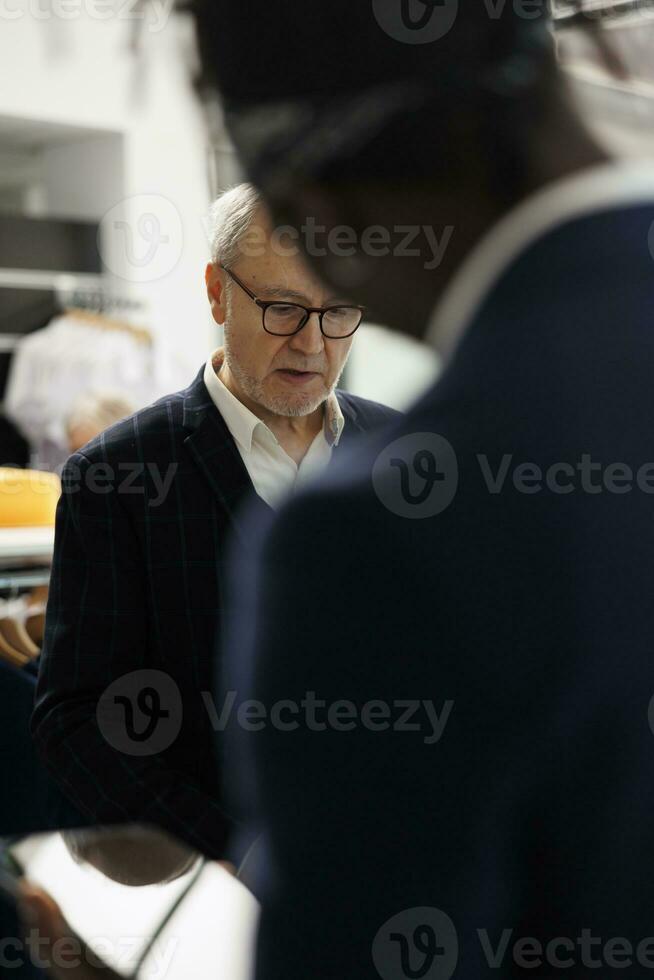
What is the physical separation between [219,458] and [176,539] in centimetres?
11

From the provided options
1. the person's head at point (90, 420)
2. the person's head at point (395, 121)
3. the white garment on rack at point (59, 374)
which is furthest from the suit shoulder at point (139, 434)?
the white garment on rack at point (59, 374)

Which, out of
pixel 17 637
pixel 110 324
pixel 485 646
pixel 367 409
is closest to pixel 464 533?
pixel 485 646

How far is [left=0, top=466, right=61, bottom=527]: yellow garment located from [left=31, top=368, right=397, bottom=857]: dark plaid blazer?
862mm

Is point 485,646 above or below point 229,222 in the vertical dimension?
below

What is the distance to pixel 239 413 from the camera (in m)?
1.46

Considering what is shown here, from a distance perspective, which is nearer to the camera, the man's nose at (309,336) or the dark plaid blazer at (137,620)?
the dark plaid blazer at (137,620)

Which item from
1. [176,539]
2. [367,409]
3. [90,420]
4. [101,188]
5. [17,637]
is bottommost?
[17,637]

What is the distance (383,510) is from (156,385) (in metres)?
4.52

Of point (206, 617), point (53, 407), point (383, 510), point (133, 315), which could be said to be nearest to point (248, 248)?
point (206, 617)

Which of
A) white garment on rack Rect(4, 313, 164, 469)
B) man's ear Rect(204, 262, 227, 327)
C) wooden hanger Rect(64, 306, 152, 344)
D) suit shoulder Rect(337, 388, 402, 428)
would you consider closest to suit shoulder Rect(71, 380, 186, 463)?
man's ear Rect(204, 262, 227, 327)

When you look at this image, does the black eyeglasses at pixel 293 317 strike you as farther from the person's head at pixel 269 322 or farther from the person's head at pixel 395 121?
the person's head at pixel 395 121

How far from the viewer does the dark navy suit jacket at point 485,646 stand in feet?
1.62

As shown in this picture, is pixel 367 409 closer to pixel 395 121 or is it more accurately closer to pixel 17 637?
pixel 17 637

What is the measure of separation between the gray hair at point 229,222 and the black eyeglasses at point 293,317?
1.2 inches
